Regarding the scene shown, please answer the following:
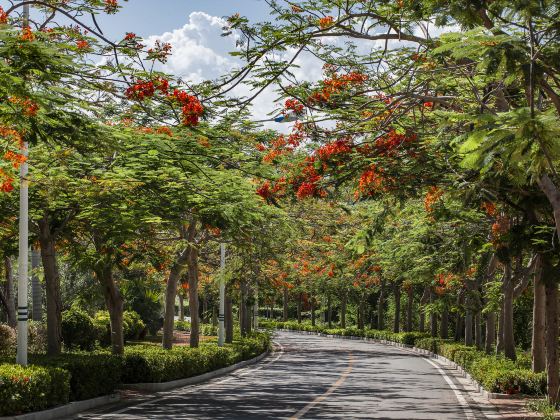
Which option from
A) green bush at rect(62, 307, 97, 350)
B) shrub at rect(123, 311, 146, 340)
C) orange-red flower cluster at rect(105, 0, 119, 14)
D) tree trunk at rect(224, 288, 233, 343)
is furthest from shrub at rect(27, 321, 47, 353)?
orange-red flower cluster at rect(105, 0, 119, 14)

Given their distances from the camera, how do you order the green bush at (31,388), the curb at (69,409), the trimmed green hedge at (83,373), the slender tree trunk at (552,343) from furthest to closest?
the slender tree trunk at (552,343)
the curb at (69,409)
the trimmed green hedge at (83,373)
the green bush at (31,388)

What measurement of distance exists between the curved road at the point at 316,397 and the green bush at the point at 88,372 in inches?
25.0

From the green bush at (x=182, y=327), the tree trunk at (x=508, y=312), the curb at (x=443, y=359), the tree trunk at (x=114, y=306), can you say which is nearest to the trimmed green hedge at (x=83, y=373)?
the tree trunk at (x=114, y=306)

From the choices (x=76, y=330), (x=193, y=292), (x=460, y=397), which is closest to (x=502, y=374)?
(x=460, y=397)

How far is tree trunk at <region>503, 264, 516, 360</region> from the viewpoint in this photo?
21828mm

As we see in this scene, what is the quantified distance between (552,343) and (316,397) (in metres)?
6.66

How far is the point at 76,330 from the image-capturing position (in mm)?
31781

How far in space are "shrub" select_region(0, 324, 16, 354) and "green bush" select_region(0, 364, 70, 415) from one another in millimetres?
11162

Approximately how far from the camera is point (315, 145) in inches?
625

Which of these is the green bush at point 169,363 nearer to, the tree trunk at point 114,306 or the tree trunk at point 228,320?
the tree trunk at point 114,306

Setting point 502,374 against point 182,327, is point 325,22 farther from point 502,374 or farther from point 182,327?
point 182,327

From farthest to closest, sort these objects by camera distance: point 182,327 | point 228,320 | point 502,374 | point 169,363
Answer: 1. point 182,327
2. point 228,320
3. point 169,363
4. point 502,374

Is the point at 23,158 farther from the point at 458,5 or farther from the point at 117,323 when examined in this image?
the point at 117,323

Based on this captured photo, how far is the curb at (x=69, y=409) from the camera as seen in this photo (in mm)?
13516
